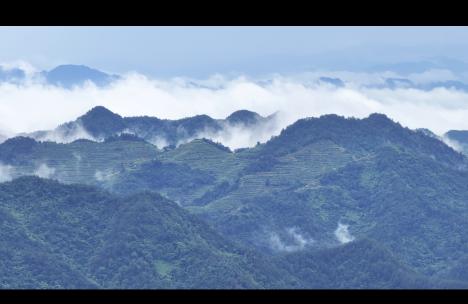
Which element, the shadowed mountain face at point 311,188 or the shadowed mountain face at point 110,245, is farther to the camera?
the shadowed mountain face at point 311,188

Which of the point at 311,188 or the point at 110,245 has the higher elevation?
the point at 311,188

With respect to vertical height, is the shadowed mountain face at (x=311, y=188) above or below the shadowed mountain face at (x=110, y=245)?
above

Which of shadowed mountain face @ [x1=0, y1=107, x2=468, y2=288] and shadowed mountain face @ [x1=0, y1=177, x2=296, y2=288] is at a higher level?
shadowed mountain face @ [x1=0, y1=107, x2=468, y2=288]

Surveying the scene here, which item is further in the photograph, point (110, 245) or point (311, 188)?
point (311, 188)

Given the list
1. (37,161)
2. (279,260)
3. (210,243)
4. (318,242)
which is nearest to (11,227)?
(210,243)

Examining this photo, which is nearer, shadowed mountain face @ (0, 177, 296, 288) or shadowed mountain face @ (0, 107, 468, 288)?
shadowed mountain face @ (0, 177, 296, 288)
